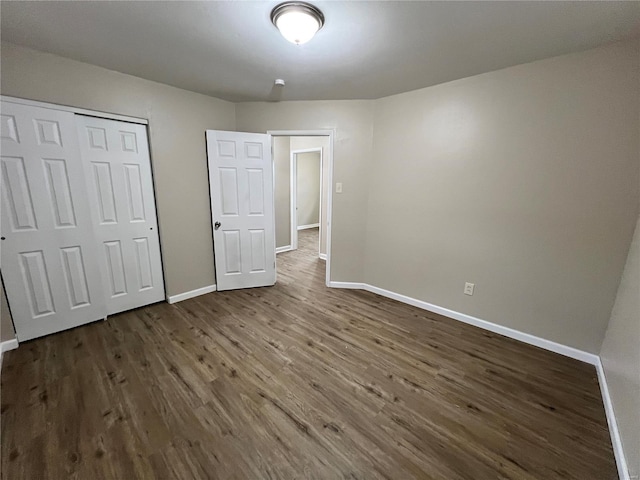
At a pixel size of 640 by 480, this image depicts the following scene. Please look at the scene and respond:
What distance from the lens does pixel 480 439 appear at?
148 centimetres

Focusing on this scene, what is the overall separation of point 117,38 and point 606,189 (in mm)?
3705

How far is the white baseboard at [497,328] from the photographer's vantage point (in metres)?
2.16

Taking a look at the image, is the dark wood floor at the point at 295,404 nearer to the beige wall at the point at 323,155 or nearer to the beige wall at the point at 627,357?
the beige wall at the point at 627,357

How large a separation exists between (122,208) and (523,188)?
3.79 metres

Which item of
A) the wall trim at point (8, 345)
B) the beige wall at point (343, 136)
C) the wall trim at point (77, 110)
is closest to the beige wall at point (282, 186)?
the beige wall at point (343, 136)

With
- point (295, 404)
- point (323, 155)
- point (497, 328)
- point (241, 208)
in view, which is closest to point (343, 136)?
point (323, 155)

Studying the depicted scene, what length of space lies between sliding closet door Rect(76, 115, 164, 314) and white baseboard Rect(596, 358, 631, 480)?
3.83 metres

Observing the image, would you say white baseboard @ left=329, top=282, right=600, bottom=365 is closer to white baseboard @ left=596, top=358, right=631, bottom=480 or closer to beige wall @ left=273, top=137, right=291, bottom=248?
white baseboard @ left=596, top=358, right=631, bottom=480

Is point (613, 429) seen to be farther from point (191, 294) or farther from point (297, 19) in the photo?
point (191, 294)

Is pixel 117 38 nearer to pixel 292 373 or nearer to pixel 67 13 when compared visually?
pixel 67 13

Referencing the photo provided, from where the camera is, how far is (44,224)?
223cm

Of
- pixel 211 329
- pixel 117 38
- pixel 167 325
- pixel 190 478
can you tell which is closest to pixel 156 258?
pixel 167 325

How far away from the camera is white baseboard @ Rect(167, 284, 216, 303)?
121 inches

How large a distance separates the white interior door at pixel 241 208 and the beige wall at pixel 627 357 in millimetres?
3236
